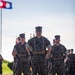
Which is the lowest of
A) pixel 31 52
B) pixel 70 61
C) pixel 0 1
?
pixel 70 61

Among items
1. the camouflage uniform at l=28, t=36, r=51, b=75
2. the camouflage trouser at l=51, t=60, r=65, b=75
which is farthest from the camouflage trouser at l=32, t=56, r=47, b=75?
the camouflage trouser at l=51, t=60, r=65, b=75

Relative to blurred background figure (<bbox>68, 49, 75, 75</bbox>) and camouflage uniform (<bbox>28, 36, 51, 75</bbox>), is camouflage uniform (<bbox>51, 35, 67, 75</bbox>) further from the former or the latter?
blurred background figure (<bbox>68, 49, 75, 75</bbox>)

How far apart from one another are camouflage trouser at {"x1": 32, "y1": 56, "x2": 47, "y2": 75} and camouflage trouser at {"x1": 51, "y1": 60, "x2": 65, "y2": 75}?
2.55 metres

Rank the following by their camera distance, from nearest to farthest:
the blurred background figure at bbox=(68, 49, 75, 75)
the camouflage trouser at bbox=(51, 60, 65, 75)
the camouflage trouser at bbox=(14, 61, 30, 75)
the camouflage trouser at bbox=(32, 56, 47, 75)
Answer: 1. the camouflage trouser at bbox=(32, 56, 47, 75)
2. the camouflage trouser at bbox=(14, 61, 30, 75)
3. the camouflage trouser at bbox=(51, 60, 65, 75)
4. the blurred background figure at bbox=(68, 49, 75, 75)

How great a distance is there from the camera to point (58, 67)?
17.0 metres

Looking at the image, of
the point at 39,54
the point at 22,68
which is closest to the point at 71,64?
the point at 22,68

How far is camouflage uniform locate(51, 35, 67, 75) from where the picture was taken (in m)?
16.9

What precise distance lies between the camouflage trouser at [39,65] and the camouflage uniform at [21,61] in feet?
5.11

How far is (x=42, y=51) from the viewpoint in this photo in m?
14.4

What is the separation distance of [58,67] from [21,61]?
188cm

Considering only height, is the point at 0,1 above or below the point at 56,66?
above

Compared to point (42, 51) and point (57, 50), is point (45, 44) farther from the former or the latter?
point (57, 50)

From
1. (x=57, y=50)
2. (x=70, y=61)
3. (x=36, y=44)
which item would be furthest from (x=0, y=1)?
(x=36, y=44)

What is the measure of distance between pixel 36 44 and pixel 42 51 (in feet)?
1.19
